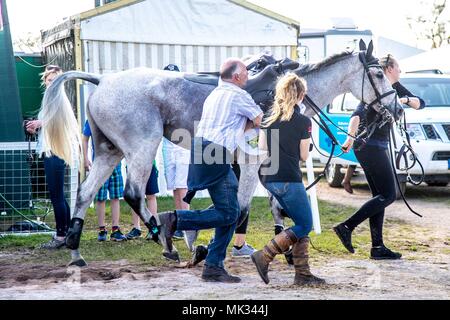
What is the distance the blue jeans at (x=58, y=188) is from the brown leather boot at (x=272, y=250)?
307 centimetres

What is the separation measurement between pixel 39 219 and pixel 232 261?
3466 millimetres

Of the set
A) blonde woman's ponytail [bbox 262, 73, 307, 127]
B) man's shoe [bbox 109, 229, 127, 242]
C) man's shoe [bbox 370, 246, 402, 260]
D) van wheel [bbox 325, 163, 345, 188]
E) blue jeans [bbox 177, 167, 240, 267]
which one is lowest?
van wheel [bbox 325, 163, 345, 188]

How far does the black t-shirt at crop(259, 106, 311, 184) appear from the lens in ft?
20.2

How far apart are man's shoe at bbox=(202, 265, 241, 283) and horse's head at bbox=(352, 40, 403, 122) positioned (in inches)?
99.1

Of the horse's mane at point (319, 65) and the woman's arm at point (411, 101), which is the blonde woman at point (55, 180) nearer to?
the horse's mane at point (319, 65)

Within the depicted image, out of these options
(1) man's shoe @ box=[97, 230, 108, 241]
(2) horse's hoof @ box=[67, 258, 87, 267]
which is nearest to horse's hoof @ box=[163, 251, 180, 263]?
(2) horse's hoof @ box=[67, 258, 87, 267]

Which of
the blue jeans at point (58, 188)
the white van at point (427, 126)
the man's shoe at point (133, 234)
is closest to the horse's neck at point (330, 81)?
the man's shoe at point (133, 234)

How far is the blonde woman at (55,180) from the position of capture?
8.37m

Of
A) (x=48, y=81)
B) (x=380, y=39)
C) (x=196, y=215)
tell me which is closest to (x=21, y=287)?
(x=196, y=215)

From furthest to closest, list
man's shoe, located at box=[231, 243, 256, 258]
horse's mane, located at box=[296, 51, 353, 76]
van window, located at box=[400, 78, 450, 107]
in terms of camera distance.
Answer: van window, located at box=[400, 78, 450, 107]
man's shoe, located at box=[231, 243, 256, 258]
horse's mane, located at box=[296, 51, 353, 76]

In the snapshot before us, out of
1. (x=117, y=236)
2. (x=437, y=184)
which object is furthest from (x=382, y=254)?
(x=437, y=184)

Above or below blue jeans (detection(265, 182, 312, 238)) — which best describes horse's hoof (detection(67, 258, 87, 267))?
below

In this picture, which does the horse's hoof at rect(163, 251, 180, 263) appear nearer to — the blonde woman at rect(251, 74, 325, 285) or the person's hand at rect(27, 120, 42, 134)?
the blonde woman at rect(251, 74, 325, 285)

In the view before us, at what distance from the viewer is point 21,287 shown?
627cm
